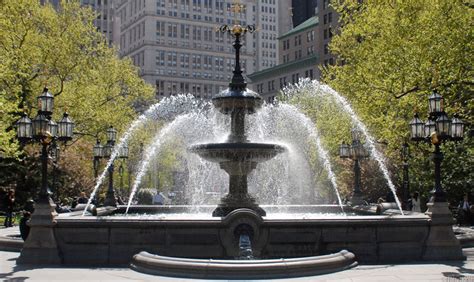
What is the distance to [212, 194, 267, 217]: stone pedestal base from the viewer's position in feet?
60.7

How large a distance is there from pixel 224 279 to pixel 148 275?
74.2 inches

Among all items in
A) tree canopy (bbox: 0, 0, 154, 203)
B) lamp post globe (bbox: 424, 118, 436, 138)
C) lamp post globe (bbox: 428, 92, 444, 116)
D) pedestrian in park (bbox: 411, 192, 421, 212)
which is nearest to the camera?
lamp post globe (bbox: 428, 92, 444, 116)

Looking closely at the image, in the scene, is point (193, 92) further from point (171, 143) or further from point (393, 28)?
point (393, 28)

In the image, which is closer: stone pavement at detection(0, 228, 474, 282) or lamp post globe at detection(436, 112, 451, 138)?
stone pavement at detection(0, 228, 474, 282)

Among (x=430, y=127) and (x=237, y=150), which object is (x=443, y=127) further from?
(x=237, y=150)

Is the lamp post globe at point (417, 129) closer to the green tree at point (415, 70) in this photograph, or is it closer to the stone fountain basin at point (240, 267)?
the green tree at point (415, 70)

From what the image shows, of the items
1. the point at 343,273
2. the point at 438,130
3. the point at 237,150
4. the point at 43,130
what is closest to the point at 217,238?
the point at 343,273

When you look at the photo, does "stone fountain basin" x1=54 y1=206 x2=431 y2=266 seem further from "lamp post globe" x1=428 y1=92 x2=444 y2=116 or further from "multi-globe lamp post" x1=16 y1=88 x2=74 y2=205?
"lamp post globe" x1=428 y1=92 x2=444 y2=116

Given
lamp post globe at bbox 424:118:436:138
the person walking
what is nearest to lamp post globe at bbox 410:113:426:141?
lamp post globe at bbox 424:118:436:138

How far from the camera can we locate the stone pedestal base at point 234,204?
18516mm

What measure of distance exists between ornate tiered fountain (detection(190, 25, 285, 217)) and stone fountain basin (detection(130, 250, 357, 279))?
489cm

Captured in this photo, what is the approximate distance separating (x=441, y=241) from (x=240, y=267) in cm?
628

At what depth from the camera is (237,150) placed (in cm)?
1797

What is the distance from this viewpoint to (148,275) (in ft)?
43.5
